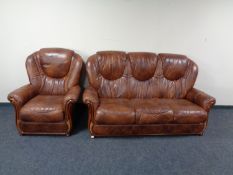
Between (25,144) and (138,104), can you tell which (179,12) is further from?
(25,144)

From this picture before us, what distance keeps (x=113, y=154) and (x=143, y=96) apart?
1126 mm

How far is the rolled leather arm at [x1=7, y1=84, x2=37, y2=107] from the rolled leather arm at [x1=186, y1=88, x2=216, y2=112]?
2376 millimetres

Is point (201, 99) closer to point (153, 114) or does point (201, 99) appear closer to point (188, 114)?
point (188, 114)

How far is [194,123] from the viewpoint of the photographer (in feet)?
9.12

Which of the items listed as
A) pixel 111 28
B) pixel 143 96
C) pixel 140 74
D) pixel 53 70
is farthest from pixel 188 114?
pixel 53 70

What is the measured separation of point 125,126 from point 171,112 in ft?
2.09

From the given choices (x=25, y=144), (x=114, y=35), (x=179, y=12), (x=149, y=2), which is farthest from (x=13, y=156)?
(x=179, y=12)

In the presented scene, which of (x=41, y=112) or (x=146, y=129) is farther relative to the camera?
(x=146, y=129)

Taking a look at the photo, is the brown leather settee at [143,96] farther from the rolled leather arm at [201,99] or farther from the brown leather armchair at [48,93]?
the brown leather armchair at [48,93]

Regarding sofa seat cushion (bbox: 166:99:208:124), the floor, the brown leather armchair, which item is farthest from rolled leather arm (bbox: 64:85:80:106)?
sofa seat cushion (bbox: 166:99:208:124)

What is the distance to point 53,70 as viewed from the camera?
3080 millimetres

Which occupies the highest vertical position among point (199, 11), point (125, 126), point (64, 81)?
point (199, 11)

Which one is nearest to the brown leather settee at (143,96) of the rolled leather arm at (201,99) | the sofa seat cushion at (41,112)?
the rolled leather arm at (201,99)

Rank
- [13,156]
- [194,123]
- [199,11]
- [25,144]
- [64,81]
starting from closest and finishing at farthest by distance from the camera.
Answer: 1. [13,156]
2. [25,144]
3. [194,123]
4. [64,81]
5. [199,11]
